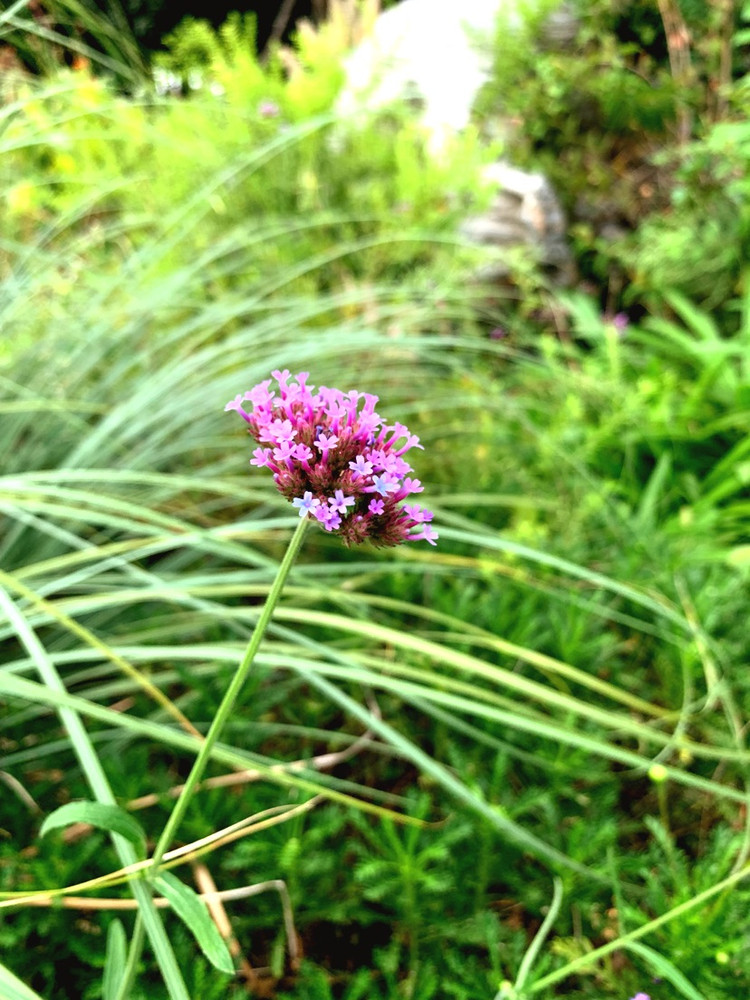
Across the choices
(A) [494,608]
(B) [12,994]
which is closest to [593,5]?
(A) [494,608]

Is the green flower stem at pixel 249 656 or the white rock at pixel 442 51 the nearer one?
the green flower stem at pixel 249 656

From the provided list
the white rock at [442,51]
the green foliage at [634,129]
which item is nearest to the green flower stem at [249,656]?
the green foliage at [634,129]

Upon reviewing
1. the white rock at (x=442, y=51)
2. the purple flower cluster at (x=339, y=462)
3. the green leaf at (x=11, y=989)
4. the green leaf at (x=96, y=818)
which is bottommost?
the green leaf at (x=11, y=989)

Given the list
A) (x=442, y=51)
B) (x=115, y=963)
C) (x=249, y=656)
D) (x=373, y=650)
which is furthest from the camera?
(x=442, y=51)

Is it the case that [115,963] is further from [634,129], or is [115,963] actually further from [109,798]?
[634,129]

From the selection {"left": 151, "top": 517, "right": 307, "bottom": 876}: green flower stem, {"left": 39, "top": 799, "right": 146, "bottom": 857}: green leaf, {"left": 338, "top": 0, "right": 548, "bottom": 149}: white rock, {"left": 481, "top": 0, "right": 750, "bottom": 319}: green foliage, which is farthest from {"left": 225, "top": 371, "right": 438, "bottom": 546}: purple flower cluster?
{"left": 338, "top": 0, "right": 548, "bottom": 149}: white rock

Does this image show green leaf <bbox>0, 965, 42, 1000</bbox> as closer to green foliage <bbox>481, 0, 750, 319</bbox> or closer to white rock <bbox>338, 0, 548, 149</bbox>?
green foliage <bbox>481, 0, 750, 319</bbox>

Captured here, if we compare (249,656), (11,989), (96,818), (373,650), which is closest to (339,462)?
(249,656)

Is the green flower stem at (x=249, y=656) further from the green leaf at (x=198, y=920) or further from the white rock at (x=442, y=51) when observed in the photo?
the white rock at (x=442, y=51)
